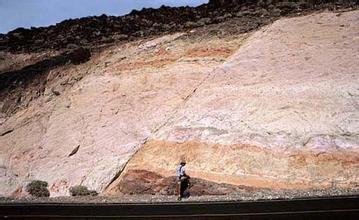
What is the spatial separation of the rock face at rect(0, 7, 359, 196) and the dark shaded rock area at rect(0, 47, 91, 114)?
91cm

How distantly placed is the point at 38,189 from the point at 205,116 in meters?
7.84

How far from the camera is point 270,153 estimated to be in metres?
20.0

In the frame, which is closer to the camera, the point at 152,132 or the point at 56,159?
the point at 152,132

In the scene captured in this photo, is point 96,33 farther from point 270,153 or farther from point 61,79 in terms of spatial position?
point 270,153

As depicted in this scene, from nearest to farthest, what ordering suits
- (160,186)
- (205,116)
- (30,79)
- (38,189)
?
1. (160,186)
2. (205,116)
3. (38,189)
4. (30,79)

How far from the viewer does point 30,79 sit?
3450 cm

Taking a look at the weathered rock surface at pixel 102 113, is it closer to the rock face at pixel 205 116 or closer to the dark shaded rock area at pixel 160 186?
the rock face at pixel 205 116

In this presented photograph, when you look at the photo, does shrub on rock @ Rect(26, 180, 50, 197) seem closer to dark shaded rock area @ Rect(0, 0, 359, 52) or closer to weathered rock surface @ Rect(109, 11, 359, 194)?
weathered rock surface @ Rect(109, 11, 359, 194)

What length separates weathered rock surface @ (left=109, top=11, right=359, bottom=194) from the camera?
19.0 metres

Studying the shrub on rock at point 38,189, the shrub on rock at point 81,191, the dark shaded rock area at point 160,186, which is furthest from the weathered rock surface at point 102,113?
the dark shaded rock area at point 160,186

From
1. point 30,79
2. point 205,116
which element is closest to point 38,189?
point 205,116

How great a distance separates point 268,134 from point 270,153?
93 cm

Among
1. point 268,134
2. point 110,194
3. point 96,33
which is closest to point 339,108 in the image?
point 268,134

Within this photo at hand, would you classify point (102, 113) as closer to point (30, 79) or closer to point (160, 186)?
point (160, 186)
